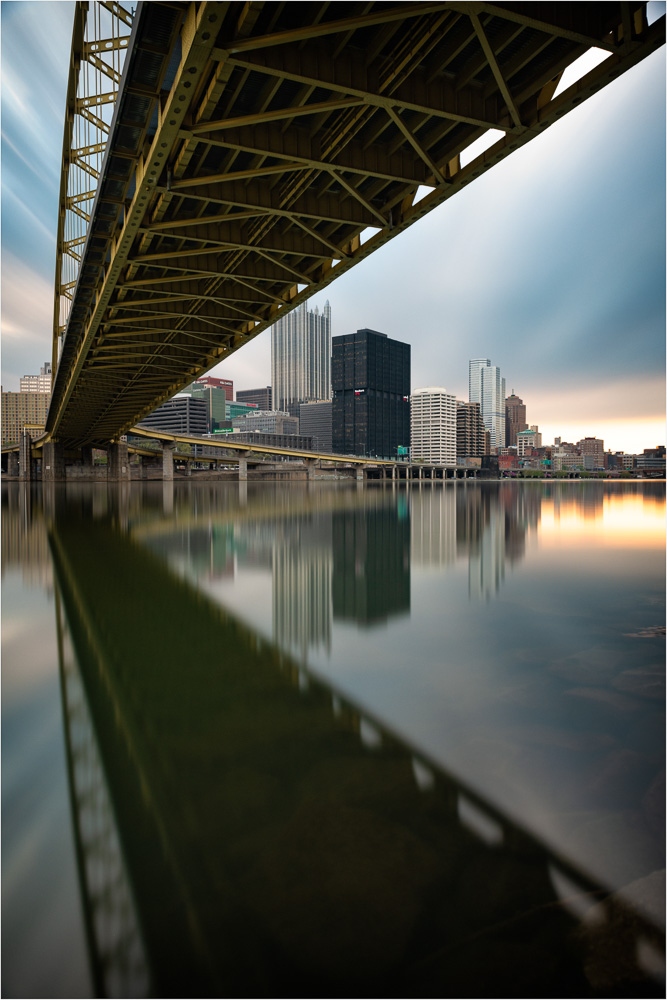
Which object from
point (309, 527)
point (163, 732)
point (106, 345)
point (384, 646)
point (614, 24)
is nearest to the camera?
point (163, 732)

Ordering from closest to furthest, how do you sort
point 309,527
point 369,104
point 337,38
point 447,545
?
point 337,38
point 369,104
point 447,545
point 309,527

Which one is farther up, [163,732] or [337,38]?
[337,38]

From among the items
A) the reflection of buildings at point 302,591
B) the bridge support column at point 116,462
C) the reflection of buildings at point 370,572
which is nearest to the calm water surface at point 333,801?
the reflection of buildings at point 302,591

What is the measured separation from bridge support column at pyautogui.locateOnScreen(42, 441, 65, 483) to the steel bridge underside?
74.9 m

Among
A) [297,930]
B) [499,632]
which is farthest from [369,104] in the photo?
[297,930]

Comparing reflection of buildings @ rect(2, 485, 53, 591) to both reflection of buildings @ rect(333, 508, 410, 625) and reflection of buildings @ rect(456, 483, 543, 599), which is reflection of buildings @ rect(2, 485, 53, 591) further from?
reflection of buildings @ rect(456, 483, 543, 599)

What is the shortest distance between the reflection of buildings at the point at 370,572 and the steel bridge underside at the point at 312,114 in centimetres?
1003

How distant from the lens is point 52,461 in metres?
89.1

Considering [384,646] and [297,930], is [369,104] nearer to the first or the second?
[384,646]

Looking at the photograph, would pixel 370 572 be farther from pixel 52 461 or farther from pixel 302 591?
pixel 52 461

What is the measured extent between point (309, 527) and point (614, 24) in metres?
18.1

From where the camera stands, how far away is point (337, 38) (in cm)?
1084

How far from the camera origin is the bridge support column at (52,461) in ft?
291

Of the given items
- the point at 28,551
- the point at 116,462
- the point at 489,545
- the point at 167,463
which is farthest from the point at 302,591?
the point at 167,463
